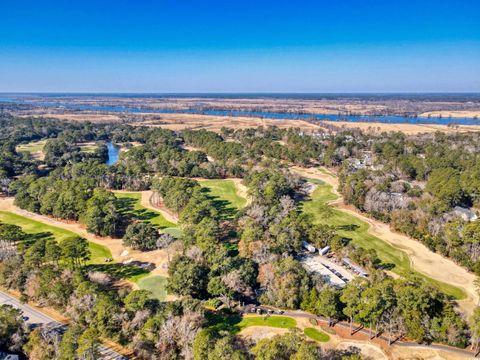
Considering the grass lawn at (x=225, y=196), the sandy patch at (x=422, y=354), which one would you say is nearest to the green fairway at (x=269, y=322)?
the sandy patch at (x=422, y=354)

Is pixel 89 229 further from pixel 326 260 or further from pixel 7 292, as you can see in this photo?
pixel 326 260

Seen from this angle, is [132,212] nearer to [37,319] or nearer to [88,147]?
[37,319]

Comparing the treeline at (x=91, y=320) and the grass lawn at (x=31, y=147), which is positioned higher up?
the grass lawn at (x=31, y=147)

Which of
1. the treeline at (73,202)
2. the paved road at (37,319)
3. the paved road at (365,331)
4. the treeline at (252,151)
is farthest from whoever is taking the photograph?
the treeline at (252,151)

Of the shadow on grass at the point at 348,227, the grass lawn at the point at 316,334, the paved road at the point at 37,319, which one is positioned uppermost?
the shadow on grass at the point at 348,227

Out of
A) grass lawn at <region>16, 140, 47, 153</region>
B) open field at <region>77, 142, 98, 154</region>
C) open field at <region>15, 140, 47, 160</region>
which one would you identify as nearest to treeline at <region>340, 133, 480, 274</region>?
open field at <region>77, 142, 98, 154</region>

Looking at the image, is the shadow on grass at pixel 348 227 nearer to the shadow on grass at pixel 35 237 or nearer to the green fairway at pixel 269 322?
the green fairway at pixel 269 322

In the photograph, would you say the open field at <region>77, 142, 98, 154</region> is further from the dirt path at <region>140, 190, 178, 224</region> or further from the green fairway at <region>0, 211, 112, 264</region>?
the green fairway at <region>0, 211, 112, 264</region>
